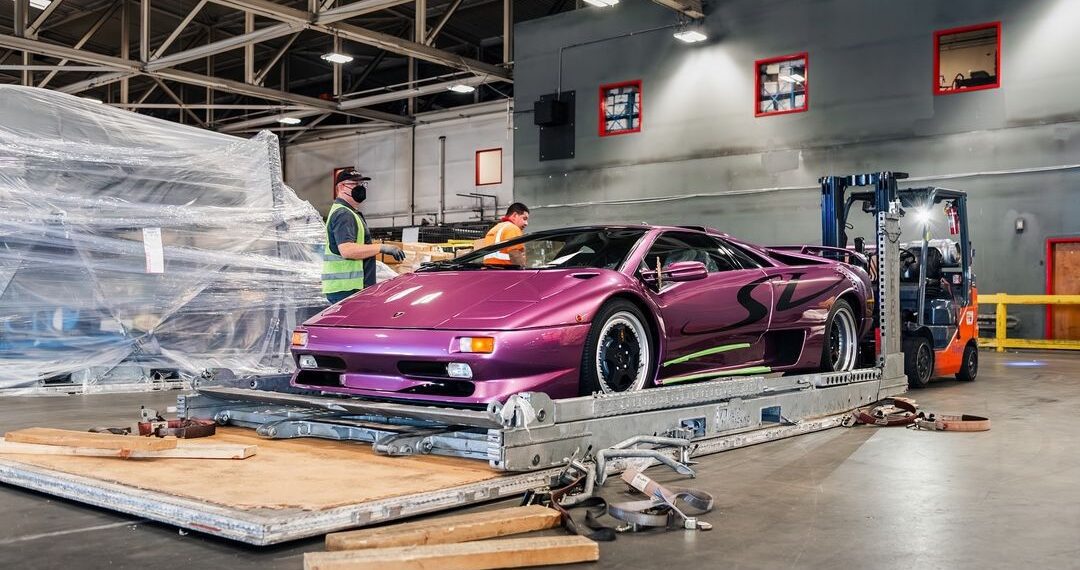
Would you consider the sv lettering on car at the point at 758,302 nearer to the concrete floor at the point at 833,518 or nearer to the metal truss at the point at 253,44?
the concrete floor at the point at 833,518

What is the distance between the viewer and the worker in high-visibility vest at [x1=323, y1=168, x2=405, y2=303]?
21.0 feet

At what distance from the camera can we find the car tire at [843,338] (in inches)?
274

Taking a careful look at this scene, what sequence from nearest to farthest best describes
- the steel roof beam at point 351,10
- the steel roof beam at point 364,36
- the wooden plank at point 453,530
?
the wooden plank at point 453,530, the steel roof beam at point 351,10, the steel roof beam at point 364,36

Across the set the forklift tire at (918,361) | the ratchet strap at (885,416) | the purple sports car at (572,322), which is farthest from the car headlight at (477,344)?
the forklift tire at (918,361)

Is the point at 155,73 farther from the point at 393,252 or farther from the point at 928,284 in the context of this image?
the point at 928,284

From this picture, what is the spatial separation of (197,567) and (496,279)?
240cm

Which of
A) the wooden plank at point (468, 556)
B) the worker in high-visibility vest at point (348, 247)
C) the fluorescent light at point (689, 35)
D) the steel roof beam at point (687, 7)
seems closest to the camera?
the wooden plank at point (468, 556)

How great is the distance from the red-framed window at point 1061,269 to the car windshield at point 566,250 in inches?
451

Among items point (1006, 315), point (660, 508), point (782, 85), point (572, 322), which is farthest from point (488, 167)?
point (660, 508)

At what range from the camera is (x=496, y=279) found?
4.92 meters

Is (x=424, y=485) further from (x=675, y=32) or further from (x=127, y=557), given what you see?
(x=675, y=32)

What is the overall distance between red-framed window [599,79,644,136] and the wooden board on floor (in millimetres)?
14950

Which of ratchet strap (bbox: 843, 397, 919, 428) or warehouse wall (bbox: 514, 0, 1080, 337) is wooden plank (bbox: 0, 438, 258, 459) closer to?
ratchet strap (bbox: 843, 397, 919, 428)

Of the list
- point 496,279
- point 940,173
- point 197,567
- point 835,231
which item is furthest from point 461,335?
point 940,173
